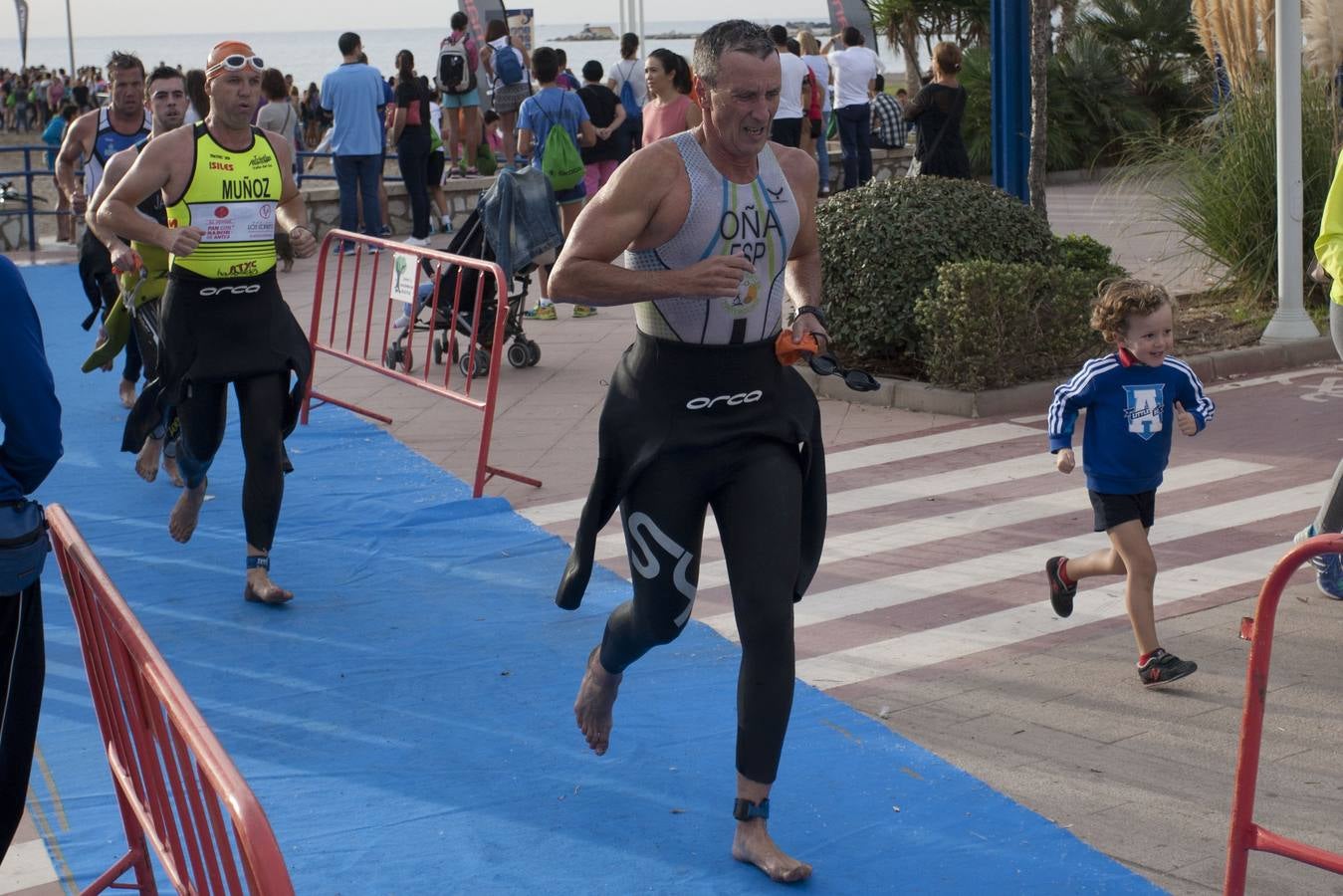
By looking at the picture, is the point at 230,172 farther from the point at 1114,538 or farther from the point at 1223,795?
the point at 1223,795

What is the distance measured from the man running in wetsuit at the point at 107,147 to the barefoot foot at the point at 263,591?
2835mm

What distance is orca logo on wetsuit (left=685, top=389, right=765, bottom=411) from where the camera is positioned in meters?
4.14

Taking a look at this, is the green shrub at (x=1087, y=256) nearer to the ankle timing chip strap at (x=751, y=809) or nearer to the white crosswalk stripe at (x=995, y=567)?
the white crosswalk stripe at (x=995, y=567)

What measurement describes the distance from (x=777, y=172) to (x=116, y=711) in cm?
204

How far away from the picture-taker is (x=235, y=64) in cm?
621

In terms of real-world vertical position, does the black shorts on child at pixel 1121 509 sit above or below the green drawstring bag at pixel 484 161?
below

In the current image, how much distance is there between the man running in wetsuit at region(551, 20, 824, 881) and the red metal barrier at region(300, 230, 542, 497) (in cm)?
364

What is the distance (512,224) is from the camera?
10.5 m

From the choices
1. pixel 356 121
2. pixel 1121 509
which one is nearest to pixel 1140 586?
pixel 1121 509

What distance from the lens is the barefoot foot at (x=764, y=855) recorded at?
4078mm

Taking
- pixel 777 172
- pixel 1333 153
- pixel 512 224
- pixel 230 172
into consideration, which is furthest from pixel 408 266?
pixel 1333 153

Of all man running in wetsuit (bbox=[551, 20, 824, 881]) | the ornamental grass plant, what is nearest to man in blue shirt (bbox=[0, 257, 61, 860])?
man running in wetsuit (bbox=[551, 20, 824, 881])

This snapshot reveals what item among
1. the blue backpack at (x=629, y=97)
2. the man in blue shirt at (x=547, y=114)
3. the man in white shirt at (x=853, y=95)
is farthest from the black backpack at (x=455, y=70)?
the man in blue shirt at (x=547, y=114)

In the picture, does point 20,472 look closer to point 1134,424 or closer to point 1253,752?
point 1253,752
